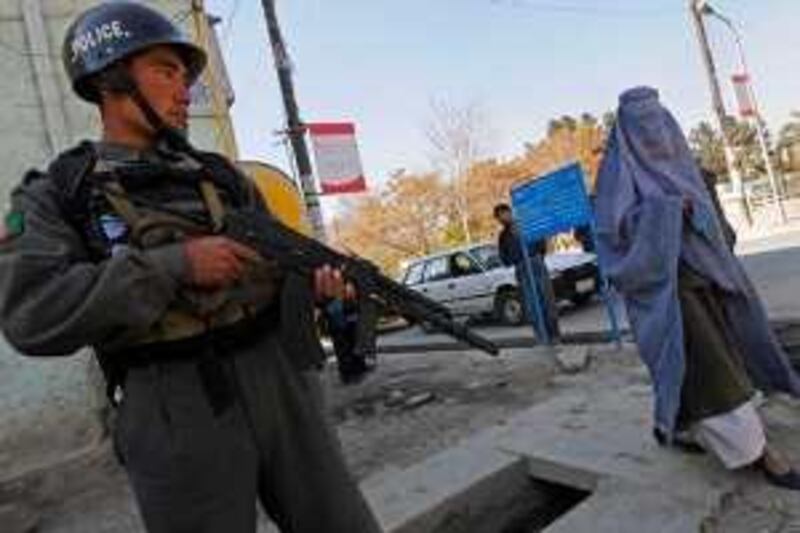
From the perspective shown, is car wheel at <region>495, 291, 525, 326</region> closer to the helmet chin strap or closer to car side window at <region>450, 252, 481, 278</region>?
car side window at <region>450, 252, 481, 278</region>

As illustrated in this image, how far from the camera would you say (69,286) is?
6.31ft

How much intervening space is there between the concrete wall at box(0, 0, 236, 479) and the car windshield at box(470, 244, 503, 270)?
8709 millimetres

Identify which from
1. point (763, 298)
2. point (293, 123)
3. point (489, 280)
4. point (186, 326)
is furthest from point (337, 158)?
point (186, 326)

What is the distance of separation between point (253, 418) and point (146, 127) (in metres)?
0.80

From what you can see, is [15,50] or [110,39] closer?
[110,39]

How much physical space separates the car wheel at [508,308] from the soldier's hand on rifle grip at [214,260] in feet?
40.3

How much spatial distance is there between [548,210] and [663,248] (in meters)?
4.79

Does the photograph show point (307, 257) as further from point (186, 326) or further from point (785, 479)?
point (785, 479)

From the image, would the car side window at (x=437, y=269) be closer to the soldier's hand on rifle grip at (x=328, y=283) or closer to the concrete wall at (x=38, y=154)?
the concrete wall at (x=38, y=154)

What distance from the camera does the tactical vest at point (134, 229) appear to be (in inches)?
82.7

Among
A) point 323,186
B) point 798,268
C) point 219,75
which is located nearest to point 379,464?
point 323,186

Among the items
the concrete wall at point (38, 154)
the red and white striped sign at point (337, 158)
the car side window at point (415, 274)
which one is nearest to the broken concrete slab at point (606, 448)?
the concrete wall at point (38, 154)

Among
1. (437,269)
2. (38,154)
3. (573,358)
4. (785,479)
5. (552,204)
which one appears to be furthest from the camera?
(437,269)

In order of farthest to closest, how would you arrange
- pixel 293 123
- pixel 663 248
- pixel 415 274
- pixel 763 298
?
pixel 415 274 < pixel 293 123 < pixel 763 298 < pixel 663 248
